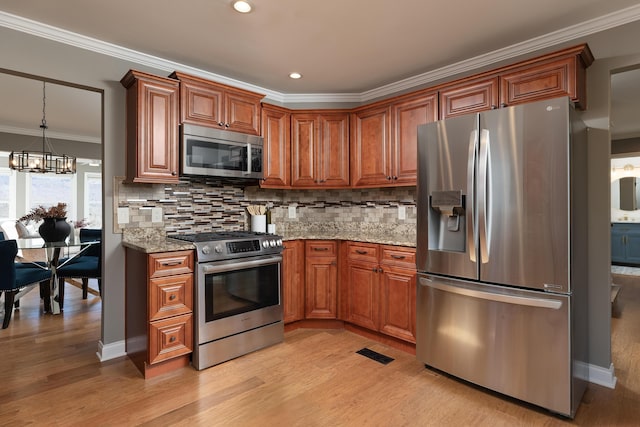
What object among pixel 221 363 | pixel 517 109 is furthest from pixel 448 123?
pixel 221 363

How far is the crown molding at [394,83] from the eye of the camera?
2297 mm

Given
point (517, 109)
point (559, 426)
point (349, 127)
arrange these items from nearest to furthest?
point (559, 426) < point (517, 109) < point (349, 127)

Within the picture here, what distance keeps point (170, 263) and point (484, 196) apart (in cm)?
211

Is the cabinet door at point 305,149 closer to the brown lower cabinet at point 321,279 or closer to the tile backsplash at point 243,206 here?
the tile backsplash at point 243,206

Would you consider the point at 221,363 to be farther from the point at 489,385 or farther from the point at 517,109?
the point at 517,109

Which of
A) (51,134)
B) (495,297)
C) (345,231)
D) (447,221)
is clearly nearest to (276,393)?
(495,297)

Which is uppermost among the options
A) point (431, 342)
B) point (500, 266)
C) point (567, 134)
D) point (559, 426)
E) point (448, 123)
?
point (448, 123)

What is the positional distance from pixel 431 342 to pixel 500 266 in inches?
29.9

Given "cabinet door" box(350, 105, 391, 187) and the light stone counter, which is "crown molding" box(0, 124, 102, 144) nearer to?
the light stone counter

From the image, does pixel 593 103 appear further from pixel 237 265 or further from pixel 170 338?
pixel 170 338

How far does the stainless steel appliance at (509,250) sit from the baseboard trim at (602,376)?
194 millimetres

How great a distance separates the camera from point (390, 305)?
2.99 m

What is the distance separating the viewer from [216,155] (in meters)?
2.99

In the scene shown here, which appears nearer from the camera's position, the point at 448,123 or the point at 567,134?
the point at 567,134
